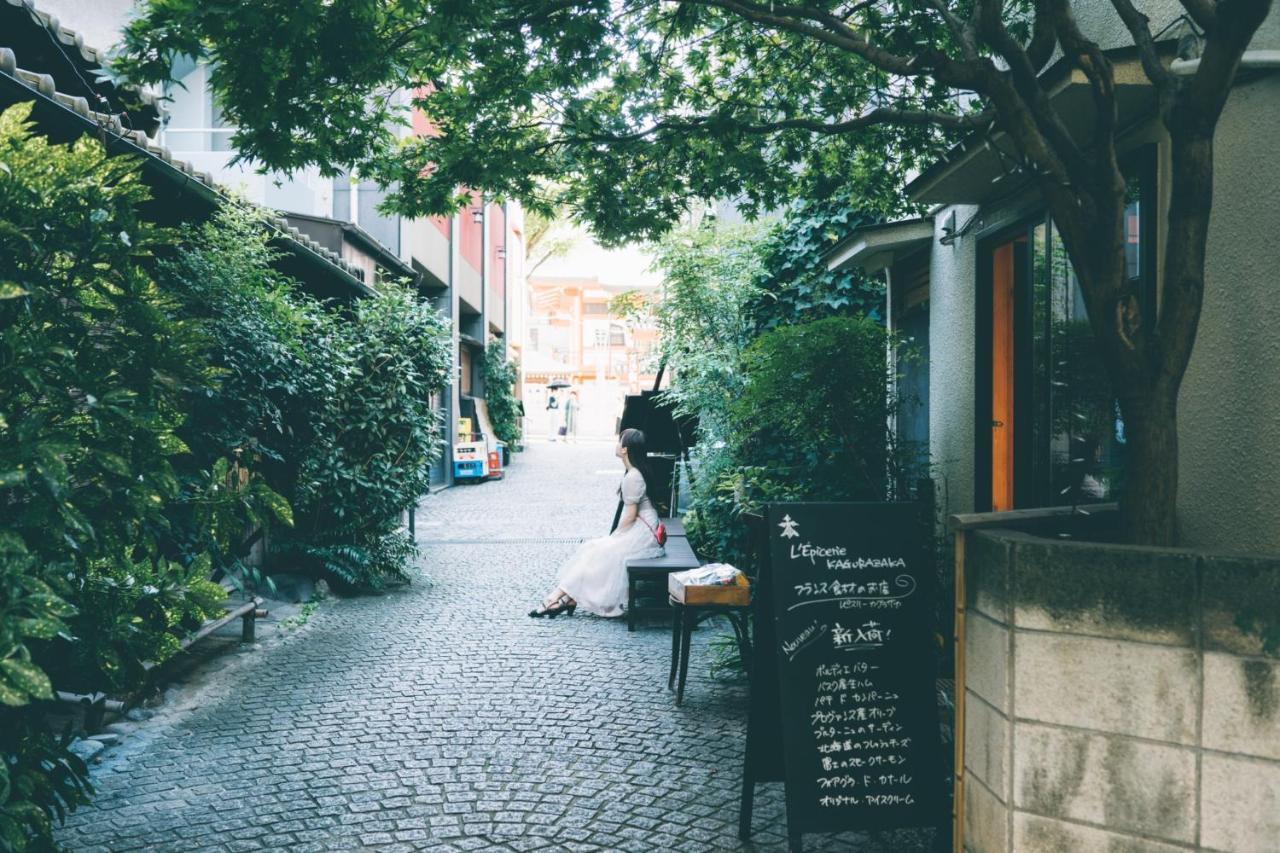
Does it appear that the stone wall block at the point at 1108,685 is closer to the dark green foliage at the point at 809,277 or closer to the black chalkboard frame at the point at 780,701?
the black chalkboard frame at the point at 780,701

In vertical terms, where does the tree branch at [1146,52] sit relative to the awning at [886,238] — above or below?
below

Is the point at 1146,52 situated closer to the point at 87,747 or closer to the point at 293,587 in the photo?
the point at 87,747

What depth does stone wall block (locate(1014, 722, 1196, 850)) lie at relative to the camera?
8.56ft

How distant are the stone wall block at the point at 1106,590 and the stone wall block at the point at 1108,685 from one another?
0.14ft

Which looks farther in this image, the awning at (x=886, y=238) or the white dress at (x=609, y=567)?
the white dress at (x=609, y=567)

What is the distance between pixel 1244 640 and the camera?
2531 mm

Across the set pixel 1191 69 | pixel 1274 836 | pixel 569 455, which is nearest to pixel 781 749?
pixel 1274 836

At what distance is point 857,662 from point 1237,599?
54.5 inches

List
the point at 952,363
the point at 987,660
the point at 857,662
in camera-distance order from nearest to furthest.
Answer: the point at 987,660 → the point at 857,662 → the point at 952,363

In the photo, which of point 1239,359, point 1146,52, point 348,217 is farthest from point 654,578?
point 348,217

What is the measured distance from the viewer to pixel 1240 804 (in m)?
2.54

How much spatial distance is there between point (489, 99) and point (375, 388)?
4.31 metres

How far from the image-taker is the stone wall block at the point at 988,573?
2836 mm

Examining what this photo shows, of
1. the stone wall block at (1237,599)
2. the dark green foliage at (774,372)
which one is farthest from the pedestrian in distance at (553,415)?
the stone wall block at (1237,599)
